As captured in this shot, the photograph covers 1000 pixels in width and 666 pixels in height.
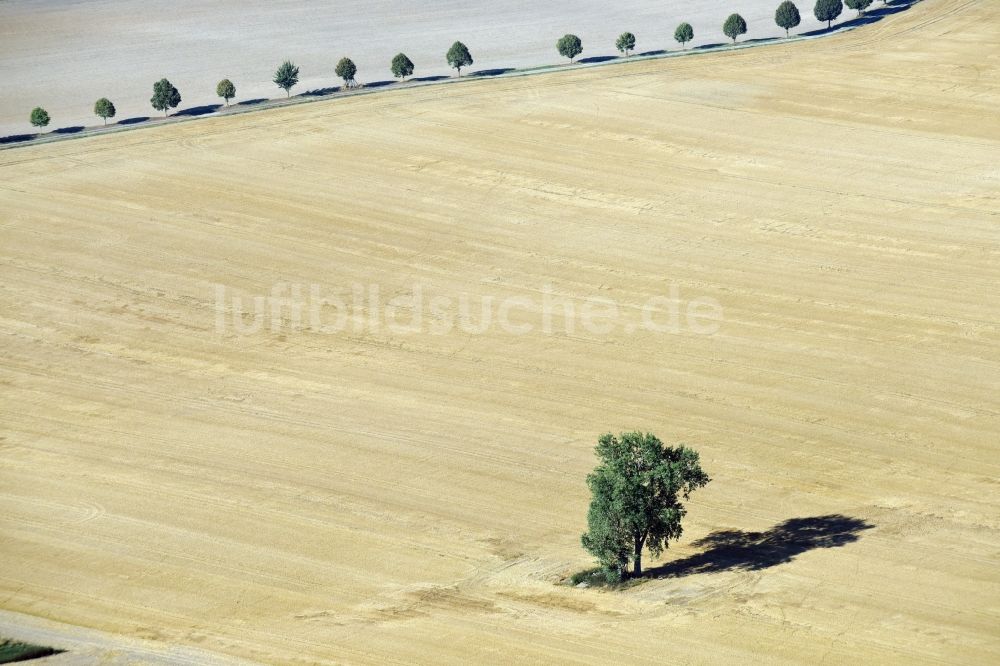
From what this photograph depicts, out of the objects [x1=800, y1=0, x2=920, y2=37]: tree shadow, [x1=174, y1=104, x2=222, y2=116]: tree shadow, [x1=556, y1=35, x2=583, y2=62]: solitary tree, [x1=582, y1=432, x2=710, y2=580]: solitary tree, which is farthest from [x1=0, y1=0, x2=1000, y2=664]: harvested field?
[x1=800, y1=0, x2=920, y2=37]: tree shadow

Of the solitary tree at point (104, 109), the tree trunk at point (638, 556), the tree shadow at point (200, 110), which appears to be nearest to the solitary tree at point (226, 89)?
the tree shadow at point (200, 110)

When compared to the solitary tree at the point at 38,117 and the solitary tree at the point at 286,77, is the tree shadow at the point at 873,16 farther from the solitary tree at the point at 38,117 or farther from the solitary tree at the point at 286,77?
the solitary tree at the point at 38,117

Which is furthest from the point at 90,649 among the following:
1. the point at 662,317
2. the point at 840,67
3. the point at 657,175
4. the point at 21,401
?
the point at 840,67

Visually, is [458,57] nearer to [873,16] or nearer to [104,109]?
[104,109]

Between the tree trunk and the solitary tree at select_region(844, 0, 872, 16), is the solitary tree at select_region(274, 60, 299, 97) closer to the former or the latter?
the solitary tree at select_region(844, 0, 872, 16)

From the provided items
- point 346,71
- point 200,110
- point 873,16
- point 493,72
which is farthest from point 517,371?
point 873,16

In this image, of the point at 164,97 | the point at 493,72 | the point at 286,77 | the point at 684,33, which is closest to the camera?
the point at 164,97
